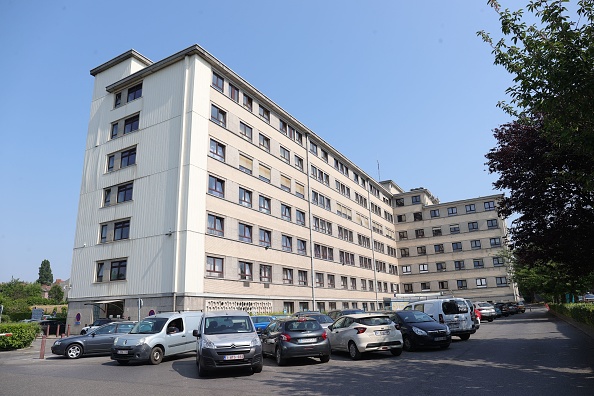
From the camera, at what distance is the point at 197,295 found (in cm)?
2428

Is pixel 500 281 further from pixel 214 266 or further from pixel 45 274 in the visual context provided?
pixel 45 274

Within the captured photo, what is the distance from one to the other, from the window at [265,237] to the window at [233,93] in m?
10.6

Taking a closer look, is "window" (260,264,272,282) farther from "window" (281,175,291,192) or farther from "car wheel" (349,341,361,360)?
"car wheel" (349,341,361,360)

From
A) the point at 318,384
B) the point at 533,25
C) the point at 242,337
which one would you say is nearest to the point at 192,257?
the point at 242,337

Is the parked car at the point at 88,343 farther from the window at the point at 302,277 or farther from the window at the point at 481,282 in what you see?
the window at the point at 481,282

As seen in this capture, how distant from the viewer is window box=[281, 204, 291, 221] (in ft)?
116

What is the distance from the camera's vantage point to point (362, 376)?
9.71 m

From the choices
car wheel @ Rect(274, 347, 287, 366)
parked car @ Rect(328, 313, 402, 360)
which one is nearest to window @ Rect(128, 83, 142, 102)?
car wheel @ Rect(274, 347, 287, 366)

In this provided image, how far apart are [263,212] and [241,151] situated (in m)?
5.18

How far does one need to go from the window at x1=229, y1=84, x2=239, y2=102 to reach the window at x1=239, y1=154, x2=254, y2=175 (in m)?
4.63

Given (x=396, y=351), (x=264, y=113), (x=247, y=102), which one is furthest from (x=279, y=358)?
(x=264, y=113)

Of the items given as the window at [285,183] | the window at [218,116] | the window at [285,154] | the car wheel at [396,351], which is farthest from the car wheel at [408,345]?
the window at [285,154]

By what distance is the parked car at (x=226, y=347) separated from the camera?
10188mm

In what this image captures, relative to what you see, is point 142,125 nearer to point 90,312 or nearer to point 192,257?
point 192,257
